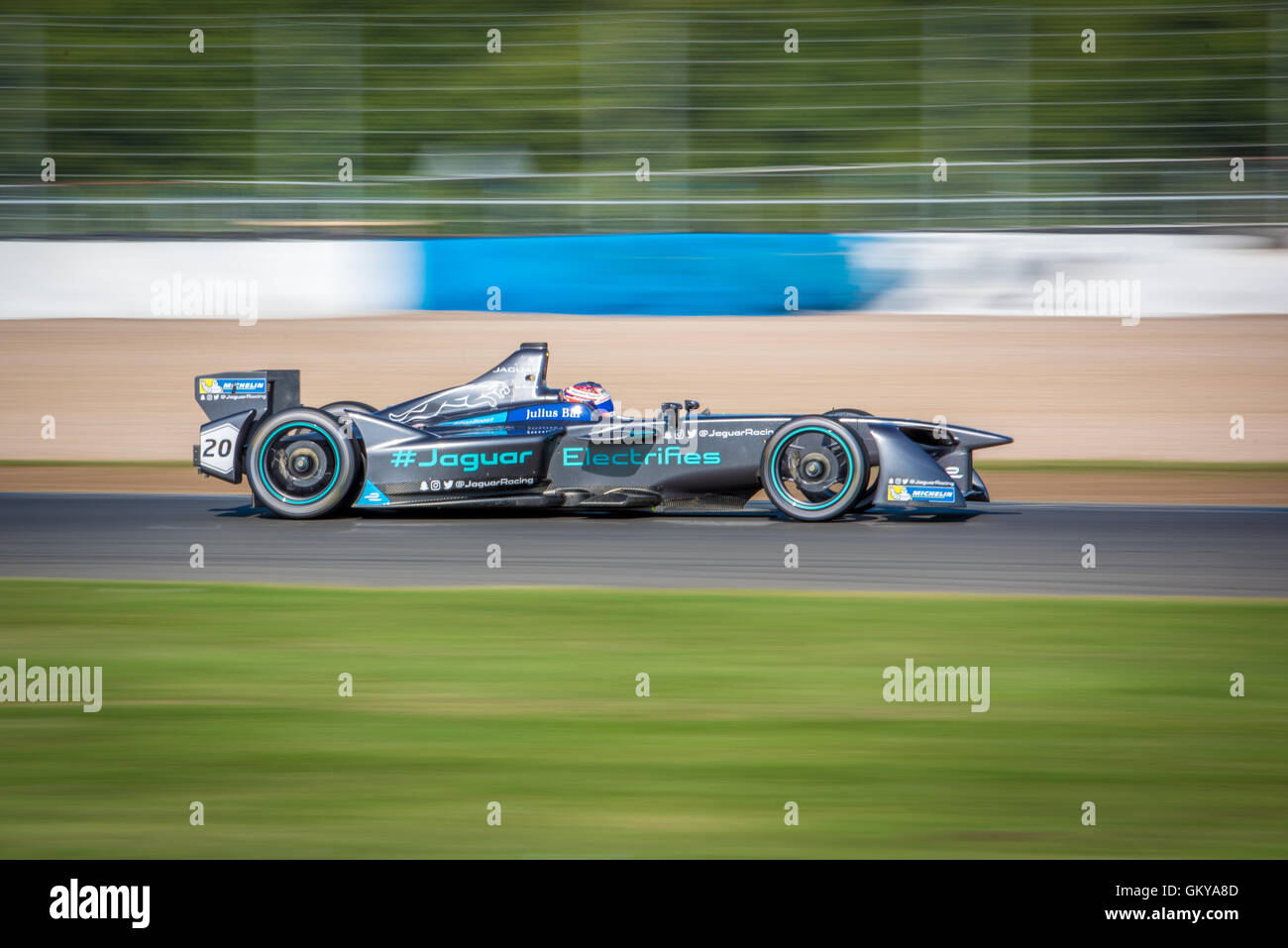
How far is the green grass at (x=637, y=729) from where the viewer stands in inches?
154

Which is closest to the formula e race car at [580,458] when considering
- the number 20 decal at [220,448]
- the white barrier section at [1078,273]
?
the number 20 decal at [220,448]

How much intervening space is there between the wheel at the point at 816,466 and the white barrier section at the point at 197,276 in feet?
24.3

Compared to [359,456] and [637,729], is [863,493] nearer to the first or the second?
[359,456]

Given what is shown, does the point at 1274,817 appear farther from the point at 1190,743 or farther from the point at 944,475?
the point at 944,475

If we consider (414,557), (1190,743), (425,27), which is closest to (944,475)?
(414,557)

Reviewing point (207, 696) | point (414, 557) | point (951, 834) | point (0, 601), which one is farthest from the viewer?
point (414, 557)

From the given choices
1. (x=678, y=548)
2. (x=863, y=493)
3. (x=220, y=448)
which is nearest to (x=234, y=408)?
(x=220, y=448)

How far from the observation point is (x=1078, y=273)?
1433 cm

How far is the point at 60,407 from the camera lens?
14.1 metres

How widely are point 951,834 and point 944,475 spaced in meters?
4.89

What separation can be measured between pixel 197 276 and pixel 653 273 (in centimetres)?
481

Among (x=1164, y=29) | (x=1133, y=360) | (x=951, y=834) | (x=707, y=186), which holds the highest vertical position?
(x=1164, y=29)

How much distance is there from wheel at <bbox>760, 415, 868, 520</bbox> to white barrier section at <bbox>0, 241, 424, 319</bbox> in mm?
7420

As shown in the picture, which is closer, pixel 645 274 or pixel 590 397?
pixel 590 397
